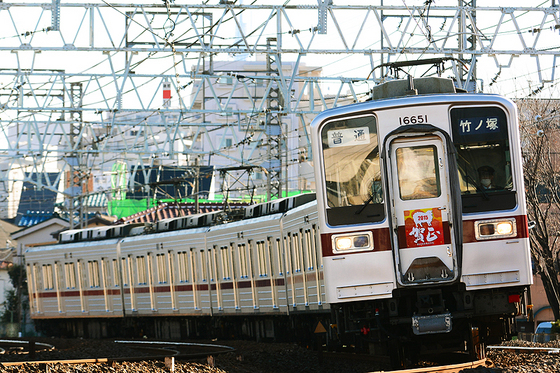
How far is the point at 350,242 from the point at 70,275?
18.5 meters

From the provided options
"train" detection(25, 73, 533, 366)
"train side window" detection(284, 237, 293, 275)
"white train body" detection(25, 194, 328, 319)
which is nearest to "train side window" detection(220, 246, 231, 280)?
"white train body" detection(25, 194, 328, 319)

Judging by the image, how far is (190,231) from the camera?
2006cm

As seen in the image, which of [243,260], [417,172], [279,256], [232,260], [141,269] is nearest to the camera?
[417,172]

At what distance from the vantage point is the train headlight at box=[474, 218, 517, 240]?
8.55 metres

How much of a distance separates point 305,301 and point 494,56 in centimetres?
721

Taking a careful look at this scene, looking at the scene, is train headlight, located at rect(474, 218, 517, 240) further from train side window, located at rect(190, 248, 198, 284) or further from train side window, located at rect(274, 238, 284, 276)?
train side window, located at rect(190, 248, 198, 284)

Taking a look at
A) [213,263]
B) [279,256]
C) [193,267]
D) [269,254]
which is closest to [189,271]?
[193,267]

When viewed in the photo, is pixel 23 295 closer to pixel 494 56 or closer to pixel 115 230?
pixel 115 230

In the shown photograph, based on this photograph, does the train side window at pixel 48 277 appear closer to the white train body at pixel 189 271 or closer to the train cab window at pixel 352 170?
the white train body at pixel 189 271

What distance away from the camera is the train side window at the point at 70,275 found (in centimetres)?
2550

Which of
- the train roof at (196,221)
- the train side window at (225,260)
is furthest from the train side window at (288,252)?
the train side window at (225,260)

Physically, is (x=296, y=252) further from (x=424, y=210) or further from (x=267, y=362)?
(x=424, y=210)

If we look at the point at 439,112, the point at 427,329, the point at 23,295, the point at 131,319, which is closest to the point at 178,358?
the point at 427,329

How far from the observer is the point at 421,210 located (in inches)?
342
